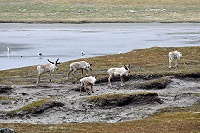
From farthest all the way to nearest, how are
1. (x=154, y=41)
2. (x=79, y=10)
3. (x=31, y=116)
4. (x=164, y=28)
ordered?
(x=79, y=10) < (x=164, y=28) < (x=154, y=41) < (x=31, y=116)

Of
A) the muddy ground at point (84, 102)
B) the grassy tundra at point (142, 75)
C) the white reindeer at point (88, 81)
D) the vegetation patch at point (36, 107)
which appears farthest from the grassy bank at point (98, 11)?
the vegetation patch at point (36, 107)

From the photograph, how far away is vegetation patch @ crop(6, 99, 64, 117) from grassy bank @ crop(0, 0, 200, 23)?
85832mm

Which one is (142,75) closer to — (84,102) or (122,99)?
(122,99)

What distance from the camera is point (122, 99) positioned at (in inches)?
1357

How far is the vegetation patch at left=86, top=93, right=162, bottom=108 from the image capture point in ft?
113

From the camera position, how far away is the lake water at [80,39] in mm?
67312

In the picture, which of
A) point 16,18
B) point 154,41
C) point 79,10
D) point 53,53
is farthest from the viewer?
point 79,10

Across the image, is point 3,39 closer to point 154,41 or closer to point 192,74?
point 154,41

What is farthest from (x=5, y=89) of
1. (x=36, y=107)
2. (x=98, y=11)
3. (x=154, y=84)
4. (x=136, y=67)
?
(x=98, y=11)

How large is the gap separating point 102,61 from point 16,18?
7138 cm

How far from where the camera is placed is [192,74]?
42.2 meters

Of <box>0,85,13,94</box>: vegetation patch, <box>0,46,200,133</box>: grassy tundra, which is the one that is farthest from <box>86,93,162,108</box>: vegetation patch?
<box>0,85,13,94</box>: vegetation patch

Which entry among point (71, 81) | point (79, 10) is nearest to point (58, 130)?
point (71, 81)

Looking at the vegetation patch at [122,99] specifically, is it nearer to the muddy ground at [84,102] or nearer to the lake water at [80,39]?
the muddy ground at [84,102]
